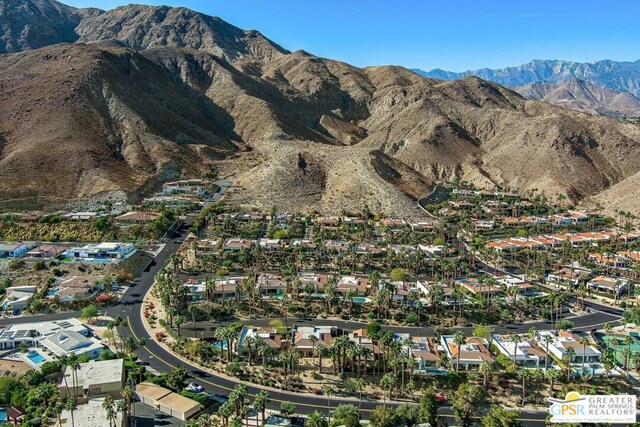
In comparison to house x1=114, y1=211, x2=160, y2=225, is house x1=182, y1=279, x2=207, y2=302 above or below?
below

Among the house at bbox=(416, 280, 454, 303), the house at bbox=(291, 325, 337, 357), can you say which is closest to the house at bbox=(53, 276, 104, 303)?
the house at bbox=(291, 325, 337, 357)

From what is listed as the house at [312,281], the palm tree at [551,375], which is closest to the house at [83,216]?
the house at [312,281]

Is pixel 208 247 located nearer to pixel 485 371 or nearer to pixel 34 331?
pixel 34 331

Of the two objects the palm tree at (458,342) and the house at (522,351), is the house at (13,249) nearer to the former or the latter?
the palm tree at (458,342)

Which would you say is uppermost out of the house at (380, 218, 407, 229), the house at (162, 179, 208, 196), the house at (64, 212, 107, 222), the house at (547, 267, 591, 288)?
the house at (162, 179, 208, 196)

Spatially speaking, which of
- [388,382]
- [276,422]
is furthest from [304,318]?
[276,422]

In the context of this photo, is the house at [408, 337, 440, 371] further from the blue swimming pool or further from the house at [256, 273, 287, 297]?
the blue swimming pool
